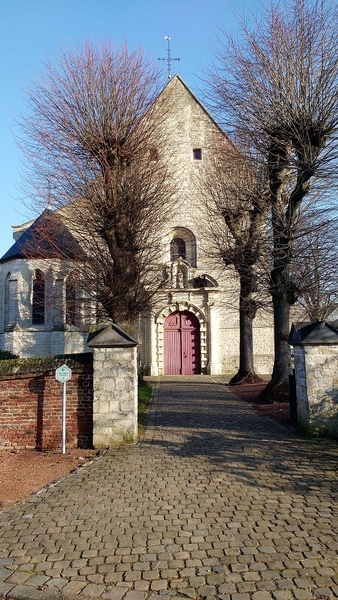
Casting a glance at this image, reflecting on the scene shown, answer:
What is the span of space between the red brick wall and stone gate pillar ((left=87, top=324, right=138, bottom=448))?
0.73ft

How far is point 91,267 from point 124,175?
2.51 m

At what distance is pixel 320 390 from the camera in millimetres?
7891

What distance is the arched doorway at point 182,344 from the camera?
2180cm

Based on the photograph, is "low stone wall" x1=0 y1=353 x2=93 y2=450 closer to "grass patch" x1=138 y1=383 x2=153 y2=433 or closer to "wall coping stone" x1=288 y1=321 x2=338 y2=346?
"grass patch" x1=138 y1=383 x2=153 y2=433

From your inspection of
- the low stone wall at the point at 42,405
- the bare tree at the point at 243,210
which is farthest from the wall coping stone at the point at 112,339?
the bare tree at the point at 243,210

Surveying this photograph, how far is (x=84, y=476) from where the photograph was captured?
588 cm

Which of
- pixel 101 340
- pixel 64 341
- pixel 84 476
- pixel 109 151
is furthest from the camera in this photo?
pixel 64 341

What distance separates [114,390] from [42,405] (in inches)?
49.1

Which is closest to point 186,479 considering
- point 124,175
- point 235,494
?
point 235,494

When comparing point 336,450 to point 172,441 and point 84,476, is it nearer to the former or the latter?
point 172,441

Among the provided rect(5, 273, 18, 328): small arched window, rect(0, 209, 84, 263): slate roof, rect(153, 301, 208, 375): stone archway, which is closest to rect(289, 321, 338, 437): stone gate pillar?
rect(0, 209, 84, 263): slate roof

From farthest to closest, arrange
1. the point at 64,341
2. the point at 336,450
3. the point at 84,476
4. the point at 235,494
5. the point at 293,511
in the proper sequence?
the point at 64,341, the point at 336,450, the point at 84,476, the point at 235,494, the point at 293,511

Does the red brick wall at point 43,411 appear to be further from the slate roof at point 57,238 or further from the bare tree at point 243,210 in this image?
the bare tree at point 243,210

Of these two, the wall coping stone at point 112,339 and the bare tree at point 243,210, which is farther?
the bare tree at point 243,210
